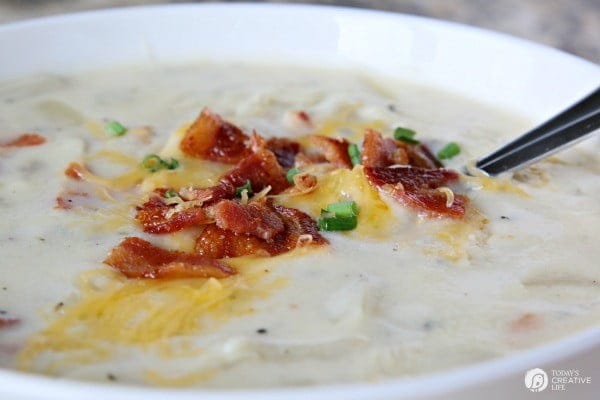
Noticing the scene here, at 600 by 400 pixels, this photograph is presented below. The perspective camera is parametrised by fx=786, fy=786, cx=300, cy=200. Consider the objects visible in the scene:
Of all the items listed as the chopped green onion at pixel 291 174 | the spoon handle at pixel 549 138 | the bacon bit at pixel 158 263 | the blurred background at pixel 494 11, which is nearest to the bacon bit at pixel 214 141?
the chopped green onion at pixel 291 174

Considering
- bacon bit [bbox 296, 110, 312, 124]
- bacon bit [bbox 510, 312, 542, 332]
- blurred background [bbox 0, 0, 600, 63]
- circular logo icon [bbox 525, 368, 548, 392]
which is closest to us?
circular logo icon [bbox 525, 368, 548, 392]

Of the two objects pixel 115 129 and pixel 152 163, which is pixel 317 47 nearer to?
pixel 115 129

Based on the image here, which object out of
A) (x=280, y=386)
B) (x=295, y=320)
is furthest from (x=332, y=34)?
(x=280, y=386)

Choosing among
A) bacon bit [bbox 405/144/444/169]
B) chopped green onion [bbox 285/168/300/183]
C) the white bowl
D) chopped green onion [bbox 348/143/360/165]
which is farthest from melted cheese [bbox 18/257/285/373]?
the white bowl

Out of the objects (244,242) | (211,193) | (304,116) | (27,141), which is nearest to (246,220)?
(244,242)

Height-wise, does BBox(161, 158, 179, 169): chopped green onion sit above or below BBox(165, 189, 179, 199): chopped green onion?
above

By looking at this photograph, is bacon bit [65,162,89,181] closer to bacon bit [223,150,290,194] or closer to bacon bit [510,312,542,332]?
bacon bit [223,150,290,194]
